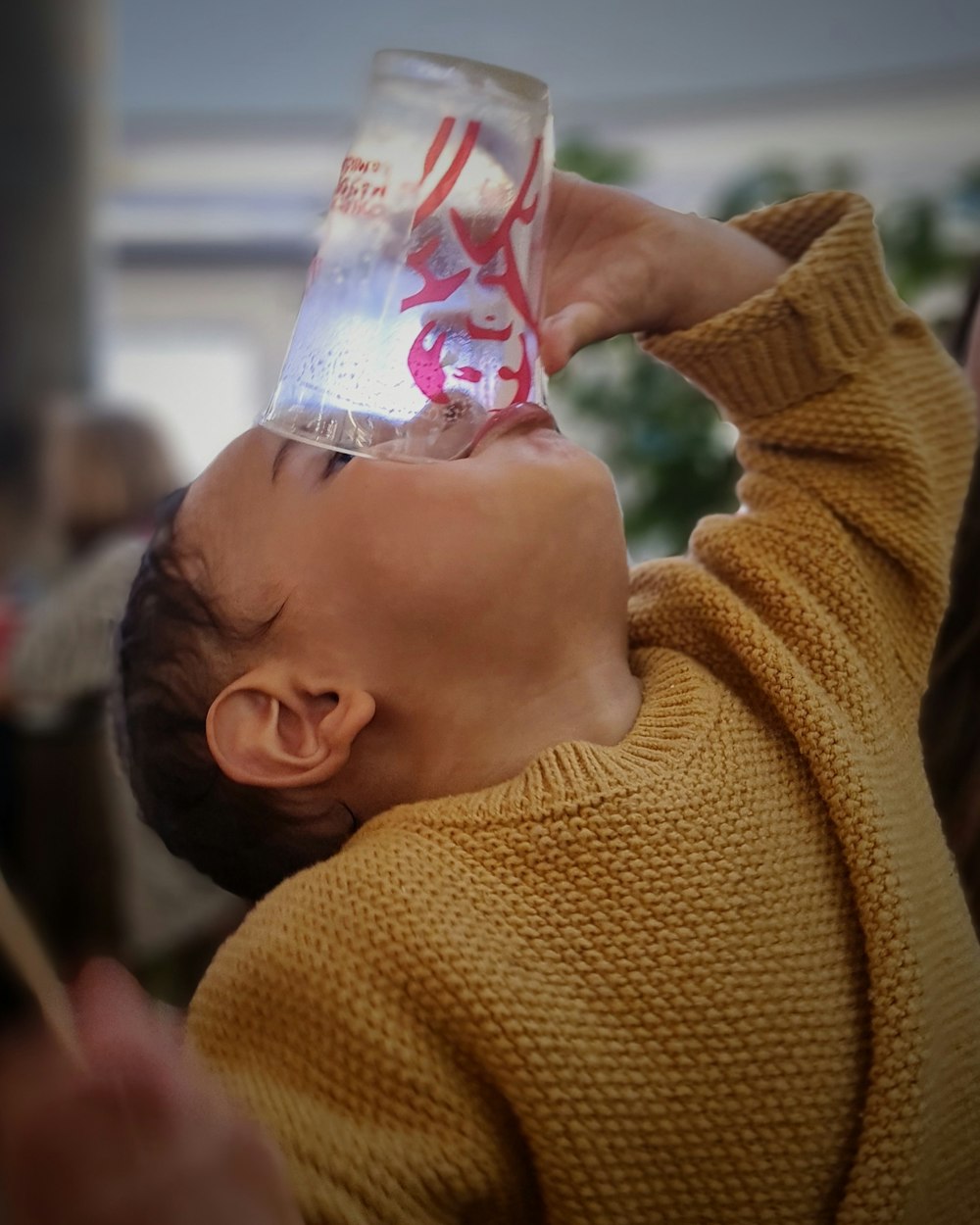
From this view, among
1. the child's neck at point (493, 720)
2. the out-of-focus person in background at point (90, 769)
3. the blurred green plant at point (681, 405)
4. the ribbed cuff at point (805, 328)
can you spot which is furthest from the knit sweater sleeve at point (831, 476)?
the out-of-focus person in background at point (90, 769)

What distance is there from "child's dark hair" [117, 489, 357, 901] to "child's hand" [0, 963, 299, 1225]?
33 centimetres

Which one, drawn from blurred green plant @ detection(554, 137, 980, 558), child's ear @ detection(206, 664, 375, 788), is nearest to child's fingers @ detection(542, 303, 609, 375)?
child's ear @ detection(206, 664, 375, 788)

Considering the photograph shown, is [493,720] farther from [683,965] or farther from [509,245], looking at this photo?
[509,245]

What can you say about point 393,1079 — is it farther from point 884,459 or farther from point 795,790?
point 884,459

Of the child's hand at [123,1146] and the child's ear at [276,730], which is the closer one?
the child's hand at [123,1146]

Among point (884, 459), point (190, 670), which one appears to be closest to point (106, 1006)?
point (190, 670)

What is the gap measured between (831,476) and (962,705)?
361mm

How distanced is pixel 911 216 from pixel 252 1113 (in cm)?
224

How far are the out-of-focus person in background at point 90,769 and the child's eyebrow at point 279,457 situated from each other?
1.59 m

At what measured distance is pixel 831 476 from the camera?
2.71 feet

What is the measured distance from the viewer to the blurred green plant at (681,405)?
2.25 metres

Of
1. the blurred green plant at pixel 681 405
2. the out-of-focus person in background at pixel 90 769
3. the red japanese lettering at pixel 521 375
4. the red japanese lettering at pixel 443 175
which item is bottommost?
the out-of-focus person in background at pixel 90 769

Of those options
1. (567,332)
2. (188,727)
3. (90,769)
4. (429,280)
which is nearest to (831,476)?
(567,332)

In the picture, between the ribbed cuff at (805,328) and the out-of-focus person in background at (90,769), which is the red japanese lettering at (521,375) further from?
the out-of-focus person in background at (90,769)
